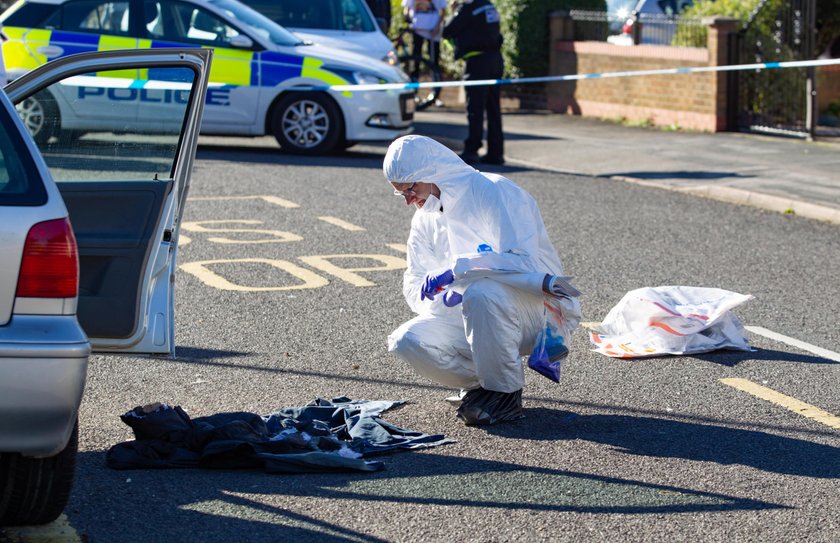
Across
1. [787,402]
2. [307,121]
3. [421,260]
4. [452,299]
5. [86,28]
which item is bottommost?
[787,402]

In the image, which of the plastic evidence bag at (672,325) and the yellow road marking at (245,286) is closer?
the plastic evidence bag at (672,325)

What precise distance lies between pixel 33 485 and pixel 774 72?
14.3m

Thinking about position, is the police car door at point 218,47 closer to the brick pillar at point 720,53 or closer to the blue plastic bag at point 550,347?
Result: the brick pillar at point 720,53

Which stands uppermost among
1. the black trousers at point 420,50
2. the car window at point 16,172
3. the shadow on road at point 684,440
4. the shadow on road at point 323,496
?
the black trousers at point 420,50

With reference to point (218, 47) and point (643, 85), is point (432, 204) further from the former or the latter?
point (643, 85)

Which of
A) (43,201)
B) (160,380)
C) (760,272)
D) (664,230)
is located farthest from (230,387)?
(664,230)

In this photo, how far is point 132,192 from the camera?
17.9 feet

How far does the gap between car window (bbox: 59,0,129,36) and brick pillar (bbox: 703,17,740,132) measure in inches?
284

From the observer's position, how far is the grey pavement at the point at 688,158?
12.1m

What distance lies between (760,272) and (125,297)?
5.04 metres

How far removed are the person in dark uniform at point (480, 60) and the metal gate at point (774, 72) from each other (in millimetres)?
3939

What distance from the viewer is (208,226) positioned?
33.4 ft

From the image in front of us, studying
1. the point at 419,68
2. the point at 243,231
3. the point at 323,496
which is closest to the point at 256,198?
the point at 243,231

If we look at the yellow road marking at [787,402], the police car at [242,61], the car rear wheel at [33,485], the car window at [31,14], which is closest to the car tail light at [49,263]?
the car rear wheel at [33,485]
